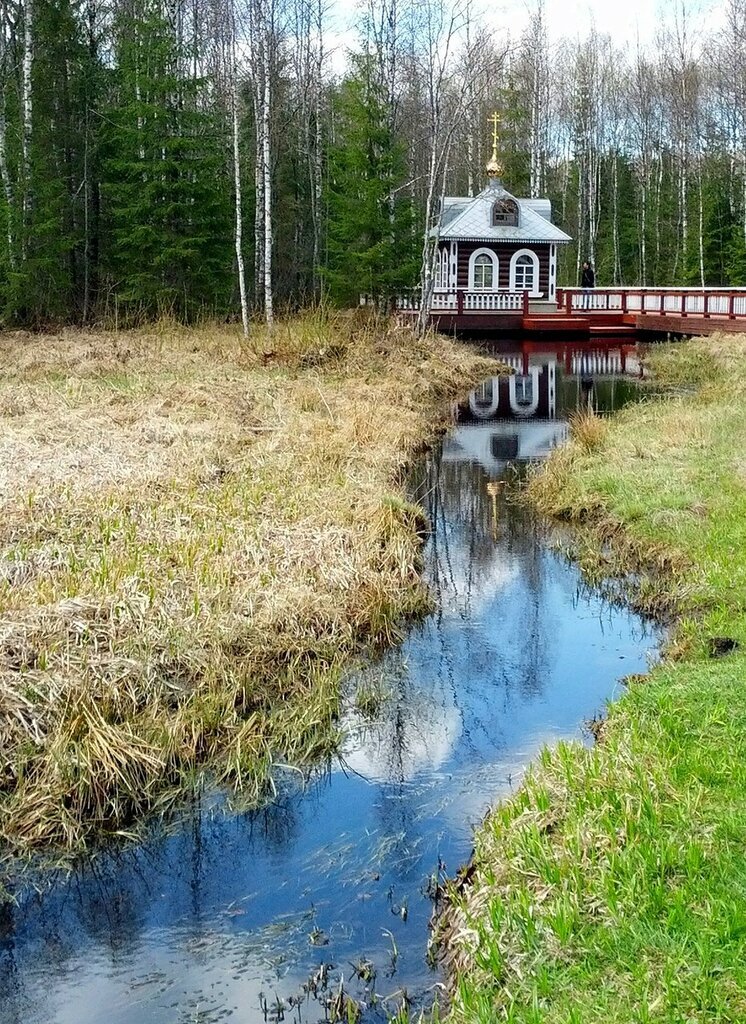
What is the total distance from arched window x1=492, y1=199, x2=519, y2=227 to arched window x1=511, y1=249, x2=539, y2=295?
3.45 feet

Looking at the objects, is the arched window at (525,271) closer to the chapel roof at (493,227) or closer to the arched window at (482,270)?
the chapel roof at (493,227)

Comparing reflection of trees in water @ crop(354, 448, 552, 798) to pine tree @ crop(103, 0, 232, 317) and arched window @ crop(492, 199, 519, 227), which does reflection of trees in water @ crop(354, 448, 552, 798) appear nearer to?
pine tree @ crop(103, 0, 232, 317)

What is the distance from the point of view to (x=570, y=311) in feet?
103

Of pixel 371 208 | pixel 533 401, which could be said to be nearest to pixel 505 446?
pixel 533 401

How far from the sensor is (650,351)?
26.2 meters

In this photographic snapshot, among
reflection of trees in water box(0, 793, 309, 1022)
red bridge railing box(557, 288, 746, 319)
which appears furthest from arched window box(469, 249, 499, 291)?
reflection of trees in water box(0, 793, 309, 1022)

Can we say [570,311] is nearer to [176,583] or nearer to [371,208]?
[371,208]

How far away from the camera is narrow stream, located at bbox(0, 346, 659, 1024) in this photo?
12.8 feet

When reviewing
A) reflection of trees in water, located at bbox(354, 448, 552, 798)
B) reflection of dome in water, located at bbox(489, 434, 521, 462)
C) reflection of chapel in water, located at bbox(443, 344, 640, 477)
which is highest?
reflection of chapel in water, located at bbox(443, 344, 640, 477)

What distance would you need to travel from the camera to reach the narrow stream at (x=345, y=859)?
390 cm

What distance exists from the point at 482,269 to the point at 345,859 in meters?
32.2

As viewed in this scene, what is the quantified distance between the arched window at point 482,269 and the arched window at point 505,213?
103 cm

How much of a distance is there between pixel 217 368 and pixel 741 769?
13499mm

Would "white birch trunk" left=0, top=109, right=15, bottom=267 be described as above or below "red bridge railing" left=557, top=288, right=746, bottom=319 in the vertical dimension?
above
